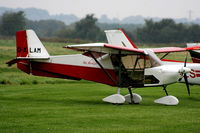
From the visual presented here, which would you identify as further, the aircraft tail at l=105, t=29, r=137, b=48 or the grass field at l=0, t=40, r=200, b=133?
the aircraft tail at l=105, t=29, r=137, b=48

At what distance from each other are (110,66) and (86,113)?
10.6 feet

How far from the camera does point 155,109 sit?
14.1 metres

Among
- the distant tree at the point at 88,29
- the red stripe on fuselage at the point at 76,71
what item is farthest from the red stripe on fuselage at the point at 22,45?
the distant tree at the point at 88,29

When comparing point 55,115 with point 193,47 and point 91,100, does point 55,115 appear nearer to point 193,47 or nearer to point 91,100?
point 91,100

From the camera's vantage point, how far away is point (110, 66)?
15906mm

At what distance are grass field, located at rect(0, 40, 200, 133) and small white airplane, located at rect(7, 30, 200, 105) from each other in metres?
0.79

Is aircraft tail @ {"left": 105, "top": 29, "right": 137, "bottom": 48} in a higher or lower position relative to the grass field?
higher

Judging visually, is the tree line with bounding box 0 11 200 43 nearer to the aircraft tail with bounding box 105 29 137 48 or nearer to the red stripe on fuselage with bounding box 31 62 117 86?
the aircraft tail with bounding box 105 29 137 48

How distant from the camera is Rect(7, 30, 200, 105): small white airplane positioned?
594 inches

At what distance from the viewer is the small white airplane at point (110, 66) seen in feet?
49.5

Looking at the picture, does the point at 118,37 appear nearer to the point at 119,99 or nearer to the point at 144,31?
the point at 119,99

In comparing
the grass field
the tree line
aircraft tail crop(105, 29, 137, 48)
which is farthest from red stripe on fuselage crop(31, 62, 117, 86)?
the tree line

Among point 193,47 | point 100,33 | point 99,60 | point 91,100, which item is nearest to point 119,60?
point 99,60

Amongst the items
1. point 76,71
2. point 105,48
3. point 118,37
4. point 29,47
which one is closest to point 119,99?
point 105,48
